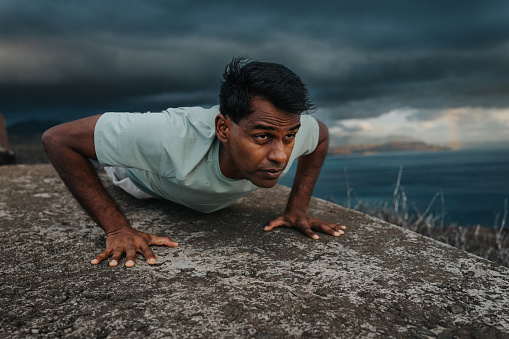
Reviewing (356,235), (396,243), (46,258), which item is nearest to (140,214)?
(46,258)

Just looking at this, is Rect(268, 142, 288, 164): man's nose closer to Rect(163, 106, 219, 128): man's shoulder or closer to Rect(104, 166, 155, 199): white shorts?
Rect(163, 106, 219, 128): man's shoulder

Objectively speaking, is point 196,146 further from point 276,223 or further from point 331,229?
point 331,229

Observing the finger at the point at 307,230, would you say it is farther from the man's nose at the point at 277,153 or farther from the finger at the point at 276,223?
the man's nose at the point at 277,153

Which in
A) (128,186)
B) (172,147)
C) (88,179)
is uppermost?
(172,147)

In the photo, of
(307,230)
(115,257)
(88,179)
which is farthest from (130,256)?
(307,230)

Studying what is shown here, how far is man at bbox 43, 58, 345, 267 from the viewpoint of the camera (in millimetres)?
2059

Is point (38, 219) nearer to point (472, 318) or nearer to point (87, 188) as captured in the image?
point (87, 188)

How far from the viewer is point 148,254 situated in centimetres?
217

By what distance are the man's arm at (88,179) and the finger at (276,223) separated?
24.2 inches

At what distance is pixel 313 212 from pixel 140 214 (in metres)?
1.31

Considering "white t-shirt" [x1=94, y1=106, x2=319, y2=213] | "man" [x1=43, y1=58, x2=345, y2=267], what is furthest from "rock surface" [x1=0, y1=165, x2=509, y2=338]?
"white t-shirt" [x1=94, y1=106, x2=319, y2=213]

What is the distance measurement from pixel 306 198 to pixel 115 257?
54.0 inches

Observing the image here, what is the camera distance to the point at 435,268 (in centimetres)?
218

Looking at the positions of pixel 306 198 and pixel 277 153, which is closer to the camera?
pixel 277 153
